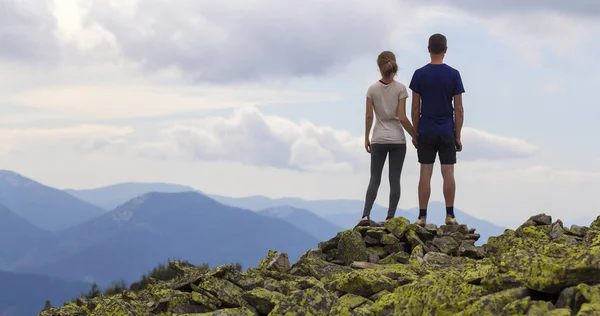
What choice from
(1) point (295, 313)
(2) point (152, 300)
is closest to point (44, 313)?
(2) point (152, 300)

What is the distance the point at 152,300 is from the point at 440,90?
323 inches

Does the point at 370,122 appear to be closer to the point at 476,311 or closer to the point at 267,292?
the point at 267,292

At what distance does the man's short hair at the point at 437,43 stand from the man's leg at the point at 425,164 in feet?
6.78

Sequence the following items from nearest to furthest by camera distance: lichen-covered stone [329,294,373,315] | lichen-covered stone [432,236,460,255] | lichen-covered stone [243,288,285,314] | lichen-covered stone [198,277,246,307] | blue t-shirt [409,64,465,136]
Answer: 1. lichen-covered stone [329,294,373,315]
2. lichen-covered stone [243,288,285,314]
3. lichen-covered stone [198,277,246,307]
4. lichen-covered stone [432,236,460,255]
5. blue t-shirt [409,64,465,136]

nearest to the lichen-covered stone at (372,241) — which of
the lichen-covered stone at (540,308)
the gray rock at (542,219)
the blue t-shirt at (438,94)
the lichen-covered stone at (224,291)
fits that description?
the blue t-shirt at (438,94)

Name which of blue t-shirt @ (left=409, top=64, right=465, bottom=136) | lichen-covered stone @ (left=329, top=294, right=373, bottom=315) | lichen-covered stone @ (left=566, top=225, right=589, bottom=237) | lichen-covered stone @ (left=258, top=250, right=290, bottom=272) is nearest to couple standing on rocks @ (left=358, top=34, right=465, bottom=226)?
blue t-shirt @ (left=409, top=64, right=465, bottom=136)

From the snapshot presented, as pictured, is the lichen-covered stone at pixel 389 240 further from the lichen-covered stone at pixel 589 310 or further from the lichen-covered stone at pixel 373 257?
the lichen-covered stone at pixel 589 310

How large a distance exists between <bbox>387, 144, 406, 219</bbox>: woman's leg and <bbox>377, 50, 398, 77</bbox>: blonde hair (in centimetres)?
179

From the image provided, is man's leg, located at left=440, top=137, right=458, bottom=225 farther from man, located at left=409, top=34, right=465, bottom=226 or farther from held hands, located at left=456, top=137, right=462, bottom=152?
held hands, located at left=456, top=137, right=462, bottom=152

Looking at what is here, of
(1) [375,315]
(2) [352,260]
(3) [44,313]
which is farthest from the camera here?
(2) [352,260]

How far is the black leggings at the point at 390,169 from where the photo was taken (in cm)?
1777

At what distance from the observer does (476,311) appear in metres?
9.77

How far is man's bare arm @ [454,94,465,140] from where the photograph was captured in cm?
1745

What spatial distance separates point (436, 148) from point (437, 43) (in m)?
2.52
